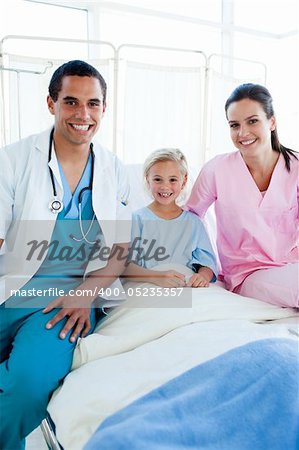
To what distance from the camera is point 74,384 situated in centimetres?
109

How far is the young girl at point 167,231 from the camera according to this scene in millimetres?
1728

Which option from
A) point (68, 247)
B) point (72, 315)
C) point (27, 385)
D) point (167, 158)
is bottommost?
point (27, 385)

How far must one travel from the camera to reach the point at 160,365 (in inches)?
42.3

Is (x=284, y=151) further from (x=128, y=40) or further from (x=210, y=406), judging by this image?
(x=128, y=40)

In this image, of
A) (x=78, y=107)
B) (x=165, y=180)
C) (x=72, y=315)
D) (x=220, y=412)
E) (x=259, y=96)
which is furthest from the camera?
(x=165, y=180)

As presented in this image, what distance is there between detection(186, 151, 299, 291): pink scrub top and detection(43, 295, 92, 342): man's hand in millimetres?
671

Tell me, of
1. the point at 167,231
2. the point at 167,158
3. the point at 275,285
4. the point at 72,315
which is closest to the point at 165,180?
the point at 167,158

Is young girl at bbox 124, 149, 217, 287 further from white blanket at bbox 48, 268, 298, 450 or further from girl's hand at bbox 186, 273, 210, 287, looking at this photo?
white blanket at bbox 48, 268, 298, 450

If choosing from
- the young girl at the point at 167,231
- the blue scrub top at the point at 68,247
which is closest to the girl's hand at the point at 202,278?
the young girl at the point at 167,231

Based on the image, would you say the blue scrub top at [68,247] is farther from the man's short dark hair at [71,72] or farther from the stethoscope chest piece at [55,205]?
the man's short dark hair at [71,72]

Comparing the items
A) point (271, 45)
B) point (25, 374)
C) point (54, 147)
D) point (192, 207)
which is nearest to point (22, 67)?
point (54, 147)

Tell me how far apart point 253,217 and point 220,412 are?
0.96 meters

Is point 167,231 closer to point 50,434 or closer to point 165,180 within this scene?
point 165,180

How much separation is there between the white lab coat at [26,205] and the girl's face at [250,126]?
607 mm
